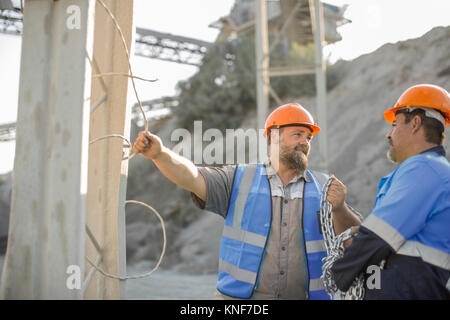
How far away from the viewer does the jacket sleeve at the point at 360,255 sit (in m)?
2.32

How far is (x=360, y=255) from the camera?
2383 millimetres

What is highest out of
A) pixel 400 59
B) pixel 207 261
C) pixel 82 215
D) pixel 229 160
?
pixel 400 59

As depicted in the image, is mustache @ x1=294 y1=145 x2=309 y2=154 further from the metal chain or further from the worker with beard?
the metal chain

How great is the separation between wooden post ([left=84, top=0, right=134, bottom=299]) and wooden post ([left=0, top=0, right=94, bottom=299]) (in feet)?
2.25

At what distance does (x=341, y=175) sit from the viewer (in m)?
13.9

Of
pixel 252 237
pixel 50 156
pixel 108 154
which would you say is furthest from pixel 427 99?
pixel 50 156

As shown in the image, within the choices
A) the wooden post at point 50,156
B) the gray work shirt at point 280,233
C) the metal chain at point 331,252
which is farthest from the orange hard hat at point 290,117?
the wooden post at point 50,156

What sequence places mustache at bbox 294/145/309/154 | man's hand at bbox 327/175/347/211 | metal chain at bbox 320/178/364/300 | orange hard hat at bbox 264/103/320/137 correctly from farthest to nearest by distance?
orange hard hat at bbox 264/103/320/137 → mustache at bbox 294/145/309/154 → man's hand at bbox 327/175/347/211 → metal chain at bbox 320/178/364/300

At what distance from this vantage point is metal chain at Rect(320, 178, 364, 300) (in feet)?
8.20

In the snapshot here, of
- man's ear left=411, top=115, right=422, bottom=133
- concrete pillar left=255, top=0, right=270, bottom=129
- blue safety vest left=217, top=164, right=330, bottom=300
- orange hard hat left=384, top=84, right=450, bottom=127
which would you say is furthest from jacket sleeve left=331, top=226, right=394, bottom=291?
concrete pillar left=255, top=0, right=270, bottom=129

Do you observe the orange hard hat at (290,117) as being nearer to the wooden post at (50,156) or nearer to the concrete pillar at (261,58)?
the wooden post at (50,156)
